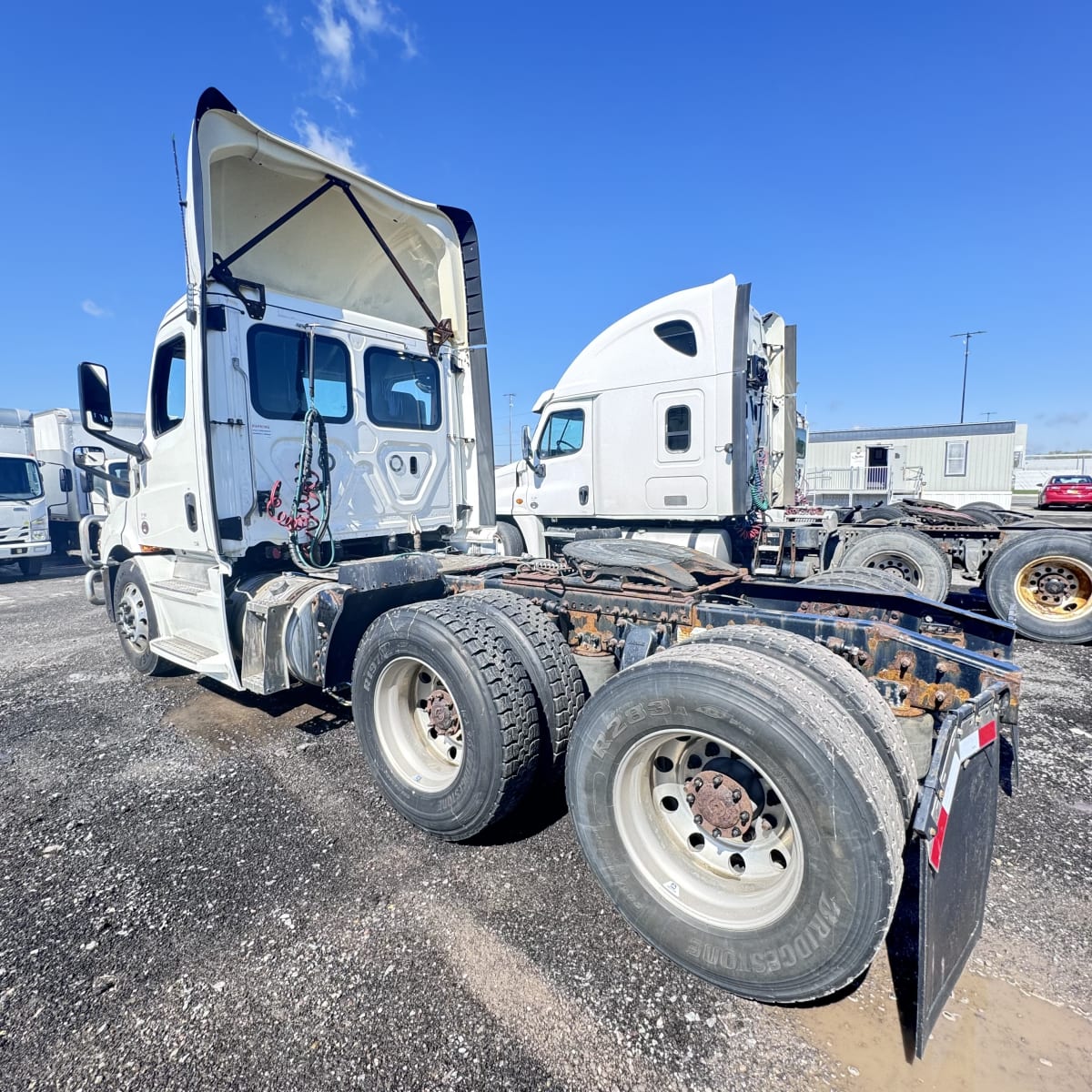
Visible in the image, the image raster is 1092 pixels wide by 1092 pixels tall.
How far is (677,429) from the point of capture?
7.95 metres

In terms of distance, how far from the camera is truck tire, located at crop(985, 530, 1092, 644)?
6.50 meters

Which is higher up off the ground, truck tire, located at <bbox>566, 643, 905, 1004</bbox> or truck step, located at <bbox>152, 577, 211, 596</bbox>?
truck step, located at <bbox>152, 577, 211, 596</bbox>

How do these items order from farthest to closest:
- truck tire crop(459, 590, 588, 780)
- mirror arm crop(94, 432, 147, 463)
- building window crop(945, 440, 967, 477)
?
building window crop(945, 440, 967, 477) < mirror arm crop(94, 432, 147, 463) < truck tire crop(459, 590, 588, 780)

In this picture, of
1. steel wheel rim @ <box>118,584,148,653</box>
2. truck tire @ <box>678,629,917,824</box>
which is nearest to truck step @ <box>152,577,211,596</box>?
steel wheel rim @ <box>118,584,148,653</box>

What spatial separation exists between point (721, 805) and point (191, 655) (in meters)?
4.20

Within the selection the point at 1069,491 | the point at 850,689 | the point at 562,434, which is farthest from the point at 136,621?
the point at 1069,491

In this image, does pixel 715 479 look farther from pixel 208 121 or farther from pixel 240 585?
pixel 208 121

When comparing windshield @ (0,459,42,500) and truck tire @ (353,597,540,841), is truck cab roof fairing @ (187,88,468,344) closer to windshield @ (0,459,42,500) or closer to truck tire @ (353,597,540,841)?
truck tire @ (353,597,540,841)

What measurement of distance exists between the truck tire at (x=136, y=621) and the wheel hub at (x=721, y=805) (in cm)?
506

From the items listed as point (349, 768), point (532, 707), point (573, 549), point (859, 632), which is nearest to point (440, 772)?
point (532, 707)

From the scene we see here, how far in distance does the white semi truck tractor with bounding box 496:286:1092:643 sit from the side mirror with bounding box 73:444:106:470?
15.3ft

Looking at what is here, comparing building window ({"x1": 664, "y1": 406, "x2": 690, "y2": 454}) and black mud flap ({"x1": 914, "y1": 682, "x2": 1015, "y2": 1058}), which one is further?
building window ({"x1": 664, "y1": 406, "x2": 690, "y2": 454})

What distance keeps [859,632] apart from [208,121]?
4.78m

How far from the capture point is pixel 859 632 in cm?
261
